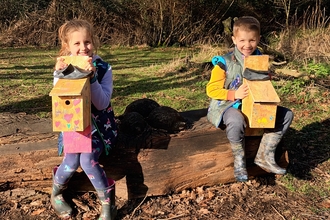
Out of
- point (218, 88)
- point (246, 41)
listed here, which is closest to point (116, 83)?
point (218, 88)

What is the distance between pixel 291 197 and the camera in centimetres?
348

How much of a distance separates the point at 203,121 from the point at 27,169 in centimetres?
170

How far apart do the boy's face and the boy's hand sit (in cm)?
41

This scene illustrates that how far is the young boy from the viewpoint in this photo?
10.5 ft

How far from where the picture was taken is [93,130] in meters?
2.97

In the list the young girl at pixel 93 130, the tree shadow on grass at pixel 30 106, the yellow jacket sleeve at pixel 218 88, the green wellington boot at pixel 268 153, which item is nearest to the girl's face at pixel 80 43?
the young girl at pixel 93 130

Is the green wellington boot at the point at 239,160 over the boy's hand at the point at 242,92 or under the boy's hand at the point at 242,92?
under

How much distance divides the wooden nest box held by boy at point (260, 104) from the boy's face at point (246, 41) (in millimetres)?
382

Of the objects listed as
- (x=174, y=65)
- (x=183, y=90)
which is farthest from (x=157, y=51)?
(x=183, y=90)

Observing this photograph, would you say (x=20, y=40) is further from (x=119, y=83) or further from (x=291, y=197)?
(x=291, y=197)

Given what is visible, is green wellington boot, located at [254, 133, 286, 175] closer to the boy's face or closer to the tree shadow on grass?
the boy's face

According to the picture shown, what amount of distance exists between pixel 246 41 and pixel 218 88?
50 centimetres

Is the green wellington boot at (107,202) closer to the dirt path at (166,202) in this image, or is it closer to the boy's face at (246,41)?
the dirt path at (166,202)

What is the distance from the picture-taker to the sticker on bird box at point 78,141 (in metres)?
2.85
